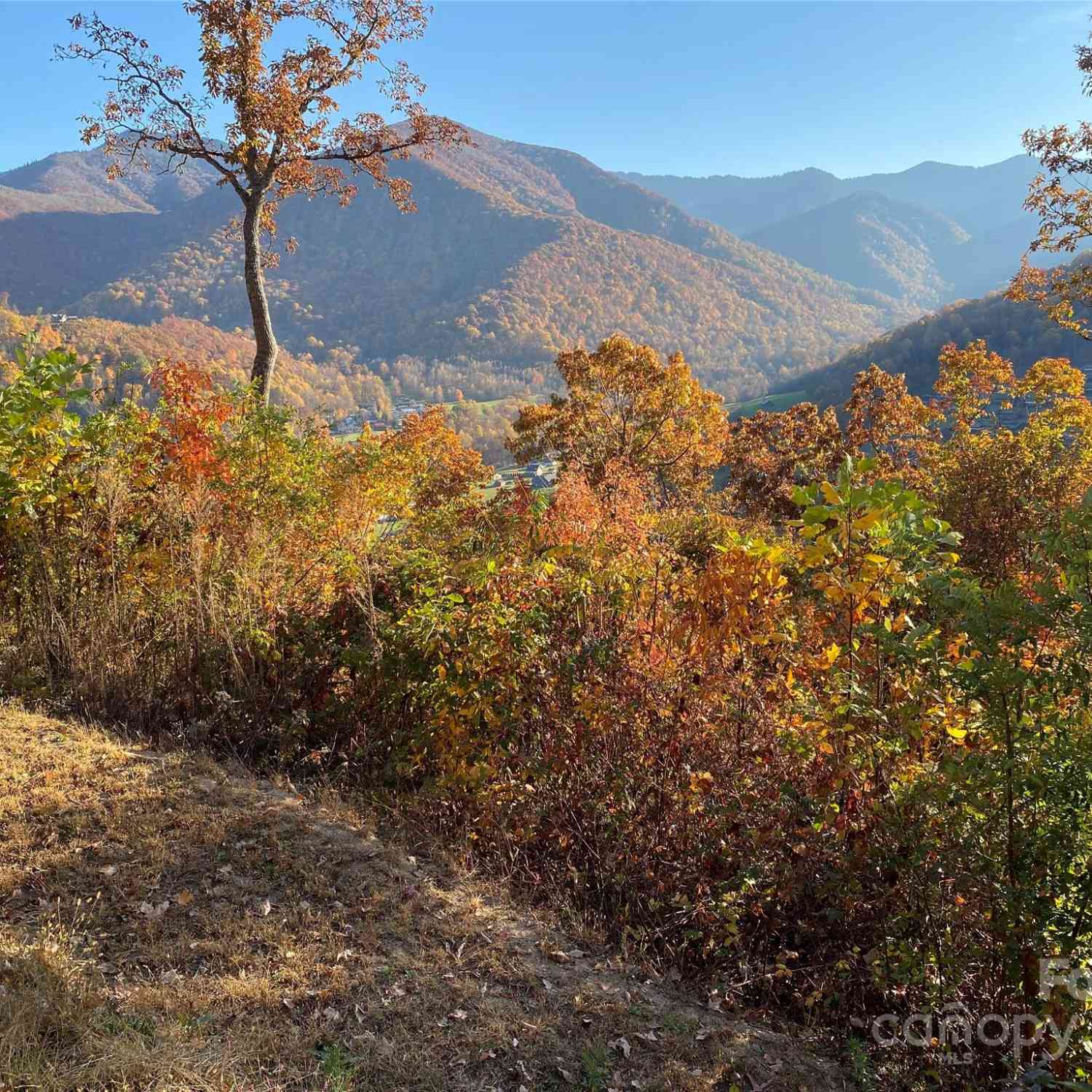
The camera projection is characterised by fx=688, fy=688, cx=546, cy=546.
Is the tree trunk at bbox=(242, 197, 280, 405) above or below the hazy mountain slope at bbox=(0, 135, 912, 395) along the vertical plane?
below

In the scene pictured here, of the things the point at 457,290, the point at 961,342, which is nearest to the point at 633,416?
the point at 961,342

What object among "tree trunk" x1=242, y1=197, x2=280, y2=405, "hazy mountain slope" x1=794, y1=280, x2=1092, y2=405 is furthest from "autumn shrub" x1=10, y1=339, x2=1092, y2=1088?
"hazy mountain slope" x1=794, y1=280, x2=1092, y2=405

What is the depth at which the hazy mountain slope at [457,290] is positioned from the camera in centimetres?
14325

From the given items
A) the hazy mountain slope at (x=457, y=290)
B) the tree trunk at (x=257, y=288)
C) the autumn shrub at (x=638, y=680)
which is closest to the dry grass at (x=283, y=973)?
the autumn shrub at (x=638, y=680)

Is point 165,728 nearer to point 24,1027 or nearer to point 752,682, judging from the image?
point 24,1027

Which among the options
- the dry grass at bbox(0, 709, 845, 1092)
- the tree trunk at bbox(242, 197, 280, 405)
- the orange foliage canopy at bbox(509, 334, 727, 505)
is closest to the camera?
the dry grass at bbox(0, 709, 845, 1092)

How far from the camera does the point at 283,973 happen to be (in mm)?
2537

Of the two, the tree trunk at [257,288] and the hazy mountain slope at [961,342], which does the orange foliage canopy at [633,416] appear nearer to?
the tree trunk at [257,288]

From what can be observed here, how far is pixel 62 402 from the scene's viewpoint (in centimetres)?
449

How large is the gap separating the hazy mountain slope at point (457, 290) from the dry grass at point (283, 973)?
397ft

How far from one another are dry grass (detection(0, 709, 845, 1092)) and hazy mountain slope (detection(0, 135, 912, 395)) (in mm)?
120914

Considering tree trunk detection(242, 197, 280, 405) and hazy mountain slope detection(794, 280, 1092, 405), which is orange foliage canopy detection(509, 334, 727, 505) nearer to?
tree trunk detection(242, 197, 280, 405)

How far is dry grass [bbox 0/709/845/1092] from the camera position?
2.15 m

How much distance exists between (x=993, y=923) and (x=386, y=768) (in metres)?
2.91
